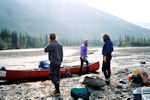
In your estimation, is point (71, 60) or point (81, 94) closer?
point (81, 94)

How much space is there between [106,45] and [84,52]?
3.67 meters

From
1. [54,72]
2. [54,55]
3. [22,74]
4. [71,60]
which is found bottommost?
[71,60]

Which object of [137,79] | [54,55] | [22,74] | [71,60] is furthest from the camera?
[71,60]

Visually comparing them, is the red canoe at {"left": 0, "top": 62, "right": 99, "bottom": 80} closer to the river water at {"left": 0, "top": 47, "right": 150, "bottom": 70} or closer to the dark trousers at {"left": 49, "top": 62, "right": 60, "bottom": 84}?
the dark trousers at {"left": 49, "top": 62, "right": 60, "bottom": 84}

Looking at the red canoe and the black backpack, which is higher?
the black backpack

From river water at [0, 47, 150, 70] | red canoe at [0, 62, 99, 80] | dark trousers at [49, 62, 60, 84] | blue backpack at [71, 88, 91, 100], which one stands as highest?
dark trousers at [49, 62, 60, 84]

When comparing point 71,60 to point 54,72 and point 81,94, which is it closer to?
point 54,72

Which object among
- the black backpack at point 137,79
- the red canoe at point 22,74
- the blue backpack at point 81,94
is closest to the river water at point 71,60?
the red canoe at point 22,74

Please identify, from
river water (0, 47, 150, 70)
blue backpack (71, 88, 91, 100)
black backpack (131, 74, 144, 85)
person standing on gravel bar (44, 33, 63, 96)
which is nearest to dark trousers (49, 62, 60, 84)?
person standing on gravel bar (44, 33, 63, 96)

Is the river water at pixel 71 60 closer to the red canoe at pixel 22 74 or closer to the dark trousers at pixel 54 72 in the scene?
the red canoe at pixel 22 74

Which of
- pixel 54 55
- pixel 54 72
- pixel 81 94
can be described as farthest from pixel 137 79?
pixel 54 55

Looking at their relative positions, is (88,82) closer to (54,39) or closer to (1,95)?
(54,39)

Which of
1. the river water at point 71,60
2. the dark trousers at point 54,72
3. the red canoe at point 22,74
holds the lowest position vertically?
the river water at point 71,60

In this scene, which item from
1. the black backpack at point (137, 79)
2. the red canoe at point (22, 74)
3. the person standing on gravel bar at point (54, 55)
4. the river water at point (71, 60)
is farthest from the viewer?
the river water at point (71, 60)
